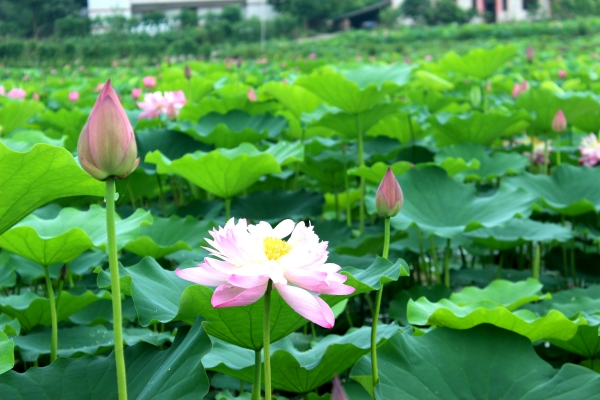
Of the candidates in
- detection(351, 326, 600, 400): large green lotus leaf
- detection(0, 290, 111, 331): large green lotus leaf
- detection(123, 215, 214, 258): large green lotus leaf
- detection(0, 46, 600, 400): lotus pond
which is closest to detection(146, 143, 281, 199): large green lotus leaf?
detection(0, 46, 600, 400): lotus pond

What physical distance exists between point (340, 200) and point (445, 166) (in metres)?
0.55

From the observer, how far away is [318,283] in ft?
2.15

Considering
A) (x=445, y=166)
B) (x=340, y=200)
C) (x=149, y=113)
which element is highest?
(x=149, y=113)

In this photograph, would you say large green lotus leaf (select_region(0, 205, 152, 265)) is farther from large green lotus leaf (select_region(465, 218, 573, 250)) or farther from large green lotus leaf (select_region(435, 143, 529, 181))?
large green lotus leaf (select_region(435, 143, 529, 181))

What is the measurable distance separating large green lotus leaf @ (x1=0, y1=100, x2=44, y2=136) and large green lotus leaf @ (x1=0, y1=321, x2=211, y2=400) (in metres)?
1.75

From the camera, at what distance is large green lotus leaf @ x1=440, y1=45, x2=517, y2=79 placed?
2781mm

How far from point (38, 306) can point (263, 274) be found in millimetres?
769

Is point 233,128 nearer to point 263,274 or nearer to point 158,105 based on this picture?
point 158,105

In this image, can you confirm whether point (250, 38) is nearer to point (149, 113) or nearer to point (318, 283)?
point (149, 113)

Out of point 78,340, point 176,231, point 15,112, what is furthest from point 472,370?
point 15,112

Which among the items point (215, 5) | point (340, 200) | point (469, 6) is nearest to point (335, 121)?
point (340, 200)

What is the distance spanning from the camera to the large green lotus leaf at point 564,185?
183 centimetres

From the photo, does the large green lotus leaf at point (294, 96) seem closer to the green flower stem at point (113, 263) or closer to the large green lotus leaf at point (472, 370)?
the large green lotus leaf at point (472, 370)

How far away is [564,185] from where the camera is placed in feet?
6.17
